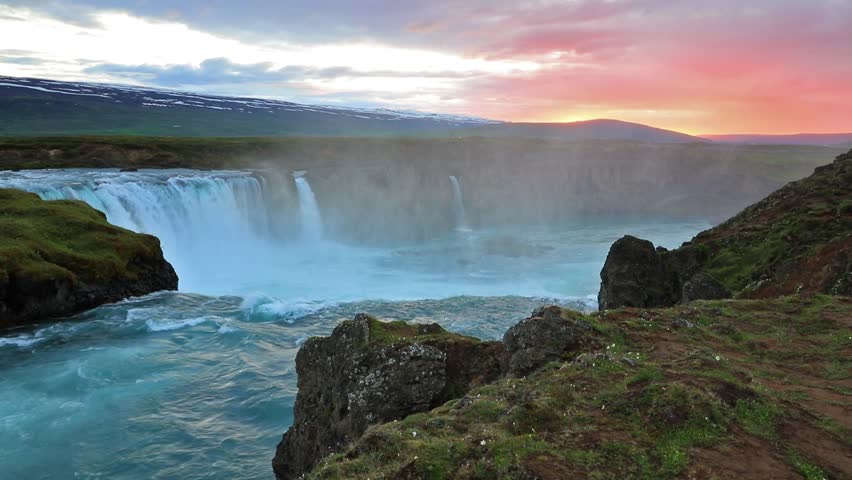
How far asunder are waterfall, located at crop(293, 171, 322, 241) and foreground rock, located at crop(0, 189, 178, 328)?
27485 millimetres

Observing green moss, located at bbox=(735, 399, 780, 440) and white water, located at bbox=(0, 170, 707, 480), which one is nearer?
green moss, located at bbox=(735, 399, 780, 440)

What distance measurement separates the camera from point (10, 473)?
17.9 m

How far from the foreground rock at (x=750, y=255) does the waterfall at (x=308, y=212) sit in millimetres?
44004

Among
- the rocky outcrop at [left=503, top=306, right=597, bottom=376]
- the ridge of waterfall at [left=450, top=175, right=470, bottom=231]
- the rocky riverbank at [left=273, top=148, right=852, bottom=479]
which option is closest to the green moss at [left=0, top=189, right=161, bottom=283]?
the rocky riverbank at [left=273, top=148, right=852, bottom=479]

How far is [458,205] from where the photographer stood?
85.7m

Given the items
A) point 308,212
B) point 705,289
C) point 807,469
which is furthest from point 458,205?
point 807,469

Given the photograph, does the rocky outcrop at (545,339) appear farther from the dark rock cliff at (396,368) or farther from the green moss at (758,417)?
the green moss at (758,417)

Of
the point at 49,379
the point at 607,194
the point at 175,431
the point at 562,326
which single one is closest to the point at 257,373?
the point at 175,431

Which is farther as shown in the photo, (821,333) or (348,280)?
(348,280)

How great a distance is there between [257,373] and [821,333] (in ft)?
68.5

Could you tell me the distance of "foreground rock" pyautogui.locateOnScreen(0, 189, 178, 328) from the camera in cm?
3005

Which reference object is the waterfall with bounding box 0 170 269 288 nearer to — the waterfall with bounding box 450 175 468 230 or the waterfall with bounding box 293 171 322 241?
the waterfall with bounding box 293 171 322 241

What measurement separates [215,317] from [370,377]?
23212 millimetres

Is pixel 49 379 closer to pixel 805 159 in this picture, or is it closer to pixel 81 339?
→ pixel 81 339
